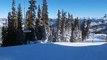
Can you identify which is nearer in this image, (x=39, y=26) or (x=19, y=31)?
(x=19, y=31)

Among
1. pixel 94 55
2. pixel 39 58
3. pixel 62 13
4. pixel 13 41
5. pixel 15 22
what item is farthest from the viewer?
pixel 62 13

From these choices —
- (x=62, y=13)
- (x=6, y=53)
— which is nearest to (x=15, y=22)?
(x=62, y=13)

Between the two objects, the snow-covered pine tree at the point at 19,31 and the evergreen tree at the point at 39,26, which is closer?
the snow-covered pine tree at the point at 19,31

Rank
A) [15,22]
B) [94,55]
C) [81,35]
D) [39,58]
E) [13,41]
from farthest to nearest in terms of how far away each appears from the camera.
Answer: [81,35] → [15,22] → [13,41] → [94,55] → [39,58]

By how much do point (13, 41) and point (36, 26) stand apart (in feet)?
23.7

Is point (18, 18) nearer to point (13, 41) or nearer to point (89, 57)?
point (13, 41)

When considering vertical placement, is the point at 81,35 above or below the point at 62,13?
below

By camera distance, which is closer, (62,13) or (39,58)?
(39,58)

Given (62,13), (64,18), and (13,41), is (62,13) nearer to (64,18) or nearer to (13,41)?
(64,18)

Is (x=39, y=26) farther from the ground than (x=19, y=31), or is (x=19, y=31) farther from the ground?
(x=39, y=26)

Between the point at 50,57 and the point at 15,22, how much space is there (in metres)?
51.4

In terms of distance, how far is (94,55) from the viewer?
16953 millimetres

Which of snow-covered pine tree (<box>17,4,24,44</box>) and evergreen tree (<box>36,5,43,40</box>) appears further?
evergreen tree (<box>36,5,43,40</box>)

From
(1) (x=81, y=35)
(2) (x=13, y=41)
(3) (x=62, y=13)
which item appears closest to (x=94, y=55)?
(2) (x=13, y=41)
